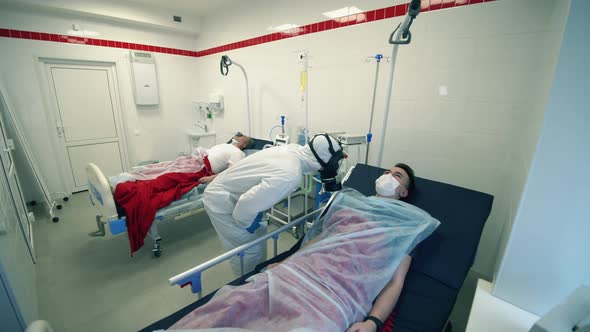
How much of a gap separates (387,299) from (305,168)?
96 cm

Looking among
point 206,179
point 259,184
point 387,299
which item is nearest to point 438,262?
point 387,299

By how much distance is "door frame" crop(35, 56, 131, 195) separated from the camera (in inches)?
133

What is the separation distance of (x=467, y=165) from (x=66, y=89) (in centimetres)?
514

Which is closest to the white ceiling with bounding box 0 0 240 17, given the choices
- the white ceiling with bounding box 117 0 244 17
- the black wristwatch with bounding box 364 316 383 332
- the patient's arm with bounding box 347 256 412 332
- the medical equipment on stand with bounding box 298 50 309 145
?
the white ceiling with bounding box 117 0 244 17

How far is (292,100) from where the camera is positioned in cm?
319

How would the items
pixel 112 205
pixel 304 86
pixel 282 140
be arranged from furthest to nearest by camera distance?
pixel 282 140 < pixel 304 86 < pixel 112 205

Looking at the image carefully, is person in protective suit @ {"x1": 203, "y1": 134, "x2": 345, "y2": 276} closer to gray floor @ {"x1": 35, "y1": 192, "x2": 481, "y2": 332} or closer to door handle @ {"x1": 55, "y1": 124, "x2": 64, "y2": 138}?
gray floor @ {"x1": 35, "y1": 192, "x2": 481, "y2": 332}

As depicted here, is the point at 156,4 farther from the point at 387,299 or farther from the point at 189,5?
the point at 387,299

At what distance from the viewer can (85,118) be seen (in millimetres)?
3783

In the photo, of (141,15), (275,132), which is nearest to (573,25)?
(275,132)

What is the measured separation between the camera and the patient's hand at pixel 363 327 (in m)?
0.97

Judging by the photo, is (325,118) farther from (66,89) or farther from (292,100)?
(66,89)

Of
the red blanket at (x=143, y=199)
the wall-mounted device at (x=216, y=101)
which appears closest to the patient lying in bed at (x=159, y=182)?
the red blanket at (x=143, y=199)

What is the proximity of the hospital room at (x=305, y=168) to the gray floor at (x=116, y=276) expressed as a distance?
0.06 ft
